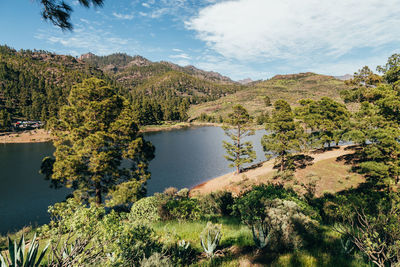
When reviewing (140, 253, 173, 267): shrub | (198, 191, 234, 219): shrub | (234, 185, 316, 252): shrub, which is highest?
(140, 253, 173, 267): shrub

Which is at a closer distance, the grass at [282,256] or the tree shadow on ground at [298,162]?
the grass at [282,256]

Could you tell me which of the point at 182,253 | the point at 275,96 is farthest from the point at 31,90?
the point at 275,96

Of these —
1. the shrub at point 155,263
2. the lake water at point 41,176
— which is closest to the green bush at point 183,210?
the shrub at point 155,263

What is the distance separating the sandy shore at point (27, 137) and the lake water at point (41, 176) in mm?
13549

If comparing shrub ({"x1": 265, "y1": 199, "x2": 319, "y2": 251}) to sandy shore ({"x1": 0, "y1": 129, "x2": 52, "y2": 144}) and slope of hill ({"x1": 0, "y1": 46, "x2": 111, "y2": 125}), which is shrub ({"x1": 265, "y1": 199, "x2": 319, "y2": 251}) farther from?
slope of hill ({"x1": 0, "y1": 46, "x2": 111, "y2": 125})

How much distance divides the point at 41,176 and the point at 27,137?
154 feet

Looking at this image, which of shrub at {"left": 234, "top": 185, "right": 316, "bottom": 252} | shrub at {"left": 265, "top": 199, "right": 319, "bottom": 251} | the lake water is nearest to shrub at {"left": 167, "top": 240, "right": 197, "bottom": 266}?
shrub at {"left": 234, "top": 185, "right": 316, "bottom": 252}

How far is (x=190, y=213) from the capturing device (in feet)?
30.3

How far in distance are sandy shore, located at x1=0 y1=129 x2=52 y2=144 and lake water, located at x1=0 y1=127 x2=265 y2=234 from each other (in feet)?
44.5

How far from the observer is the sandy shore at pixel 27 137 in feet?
198

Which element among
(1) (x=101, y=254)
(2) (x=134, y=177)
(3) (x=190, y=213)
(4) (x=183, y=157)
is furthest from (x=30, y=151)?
(1) (x=101, y=254)

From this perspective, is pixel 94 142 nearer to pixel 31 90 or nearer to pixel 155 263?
pixel 155 263

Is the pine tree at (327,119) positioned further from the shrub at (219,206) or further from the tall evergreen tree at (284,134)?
the shrub at (219,206)

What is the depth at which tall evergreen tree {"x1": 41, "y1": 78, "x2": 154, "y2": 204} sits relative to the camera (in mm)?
13773
